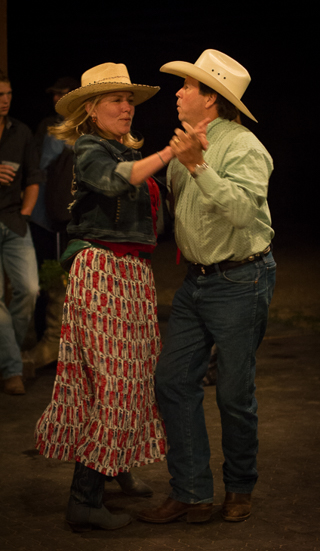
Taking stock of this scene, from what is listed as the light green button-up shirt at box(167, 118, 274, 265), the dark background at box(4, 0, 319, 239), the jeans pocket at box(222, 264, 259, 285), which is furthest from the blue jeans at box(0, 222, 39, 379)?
the dark background at box(4, 0, 319, 239)

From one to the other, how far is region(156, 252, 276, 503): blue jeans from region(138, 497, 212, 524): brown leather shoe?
0.03m

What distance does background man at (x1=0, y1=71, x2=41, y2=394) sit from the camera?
584 cm

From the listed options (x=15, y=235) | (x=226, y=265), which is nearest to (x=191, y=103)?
(x=226, y=265)

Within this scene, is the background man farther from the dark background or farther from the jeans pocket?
the dark background

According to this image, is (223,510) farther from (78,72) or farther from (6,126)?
(78,72)

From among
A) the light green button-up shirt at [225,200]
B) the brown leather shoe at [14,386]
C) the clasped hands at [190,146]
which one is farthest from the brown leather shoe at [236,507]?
the brown leather shoe at [14,386]

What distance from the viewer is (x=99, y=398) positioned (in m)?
3.46

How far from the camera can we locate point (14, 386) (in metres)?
5.83

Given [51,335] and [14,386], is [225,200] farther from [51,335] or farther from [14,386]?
[51,335]

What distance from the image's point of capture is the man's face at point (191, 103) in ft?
11.3

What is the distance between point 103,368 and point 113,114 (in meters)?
1.09

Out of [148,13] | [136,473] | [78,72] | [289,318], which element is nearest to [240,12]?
[148,13]

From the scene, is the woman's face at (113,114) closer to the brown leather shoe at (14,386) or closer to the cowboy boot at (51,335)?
the brown leather shoe at (14,386)

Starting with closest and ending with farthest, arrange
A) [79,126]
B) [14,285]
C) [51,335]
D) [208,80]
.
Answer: [208,80], [79,126], [14,285], [51,335]
